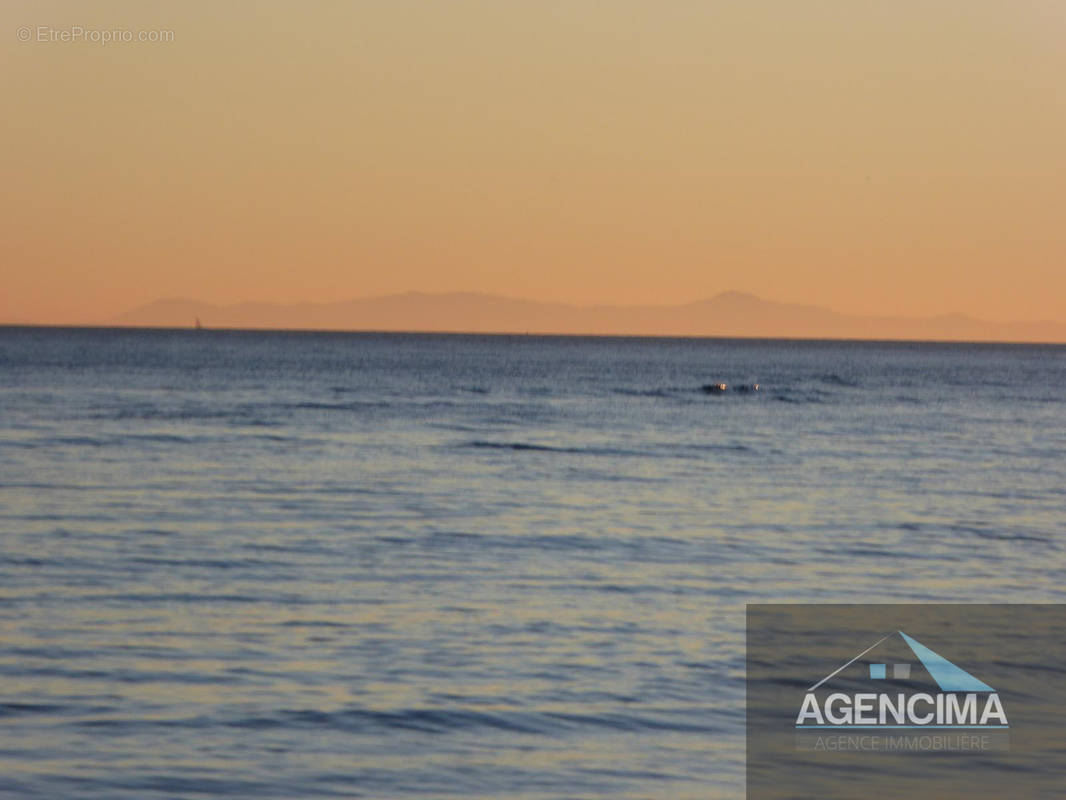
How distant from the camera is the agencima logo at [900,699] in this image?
13.4 m

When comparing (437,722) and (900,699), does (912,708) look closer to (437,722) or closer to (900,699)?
(900,699)

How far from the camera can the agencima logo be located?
13414 mm

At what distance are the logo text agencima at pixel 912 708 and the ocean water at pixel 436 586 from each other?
0.78 m

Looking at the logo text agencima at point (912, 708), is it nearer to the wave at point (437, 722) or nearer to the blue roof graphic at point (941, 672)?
the blue roof graphic at point (941, 672)

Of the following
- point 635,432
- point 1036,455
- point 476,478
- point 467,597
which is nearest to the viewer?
point 467,597

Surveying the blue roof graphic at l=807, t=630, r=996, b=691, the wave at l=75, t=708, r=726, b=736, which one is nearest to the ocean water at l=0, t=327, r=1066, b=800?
the wave at l=75, t=708, r=726, b=736

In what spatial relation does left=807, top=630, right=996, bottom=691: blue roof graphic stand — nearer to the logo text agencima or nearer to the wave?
the logo text agencima

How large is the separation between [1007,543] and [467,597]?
10.6 meters

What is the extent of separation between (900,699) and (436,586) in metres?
6.85

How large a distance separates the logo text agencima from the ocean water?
0.78 meters

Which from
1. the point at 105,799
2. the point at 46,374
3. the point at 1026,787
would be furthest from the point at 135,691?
the point at 46,374

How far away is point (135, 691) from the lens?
45.2 ft

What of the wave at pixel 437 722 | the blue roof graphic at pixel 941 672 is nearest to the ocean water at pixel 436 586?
the wave at pixel 437 722

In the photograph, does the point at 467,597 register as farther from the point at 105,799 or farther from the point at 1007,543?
the point at 1007,543
